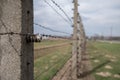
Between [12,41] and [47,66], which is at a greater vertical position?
[12,41]

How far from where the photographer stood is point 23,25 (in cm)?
297

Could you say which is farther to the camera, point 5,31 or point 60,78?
point 60,78

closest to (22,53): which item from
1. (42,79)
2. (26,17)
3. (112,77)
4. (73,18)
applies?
(26,17)

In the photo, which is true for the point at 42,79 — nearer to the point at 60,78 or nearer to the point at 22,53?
the point at 60,78

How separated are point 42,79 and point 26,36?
7.43 meters

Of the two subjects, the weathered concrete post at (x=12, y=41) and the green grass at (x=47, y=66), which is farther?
the green grass at (x=47, y=66)

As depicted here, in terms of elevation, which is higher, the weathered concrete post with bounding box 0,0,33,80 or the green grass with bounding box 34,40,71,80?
the weathered concrete post with bounding box 0,0,33,80

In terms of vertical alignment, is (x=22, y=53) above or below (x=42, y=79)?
above

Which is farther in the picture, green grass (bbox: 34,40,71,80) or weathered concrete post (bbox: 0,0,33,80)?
green grass (bbox: 34,40,71,80)

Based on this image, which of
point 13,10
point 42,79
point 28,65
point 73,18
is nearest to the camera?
point 13,10

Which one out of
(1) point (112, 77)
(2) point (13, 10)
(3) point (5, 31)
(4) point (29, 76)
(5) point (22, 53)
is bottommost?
(1) point (112, 77)

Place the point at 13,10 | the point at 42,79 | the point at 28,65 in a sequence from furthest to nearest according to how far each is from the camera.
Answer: the point at 42,79 < the point at 28,65 < the point at 13,10

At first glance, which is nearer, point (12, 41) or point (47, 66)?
point (12, 41)

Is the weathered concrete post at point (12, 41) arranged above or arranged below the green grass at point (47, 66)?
above
